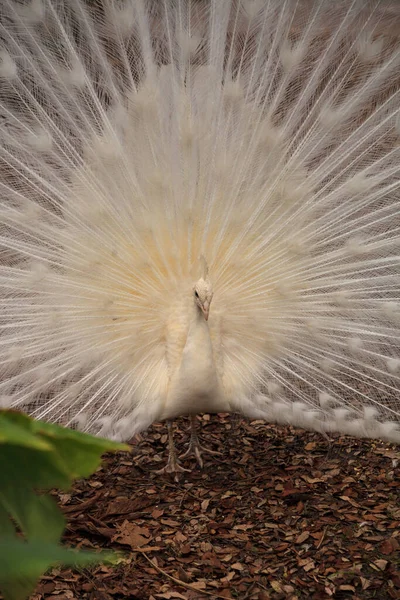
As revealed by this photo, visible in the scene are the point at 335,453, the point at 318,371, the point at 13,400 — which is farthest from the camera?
the point at 335,453

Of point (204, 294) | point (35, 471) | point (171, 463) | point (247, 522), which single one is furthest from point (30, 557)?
point (171, 463)

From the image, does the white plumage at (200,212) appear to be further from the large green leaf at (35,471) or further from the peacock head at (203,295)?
the large green leaf at (35,471)

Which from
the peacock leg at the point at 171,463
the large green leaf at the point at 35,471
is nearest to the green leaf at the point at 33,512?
the large green leaf at the point at 35,471

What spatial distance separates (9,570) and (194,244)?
11.5ft

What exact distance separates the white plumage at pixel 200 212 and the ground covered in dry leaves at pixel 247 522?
490mm

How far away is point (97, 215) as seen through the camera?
3.79 metres

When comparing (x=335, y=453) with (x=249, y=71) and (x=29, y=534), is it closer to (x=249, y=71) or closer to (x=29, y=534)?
(x=249, y=71)

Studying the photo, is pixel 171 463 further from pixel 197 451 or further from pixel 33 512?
pixel 33 512

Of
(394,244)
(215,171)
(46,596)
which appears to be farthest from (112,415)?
(394,244)

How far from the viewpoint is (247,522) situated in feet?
12.3

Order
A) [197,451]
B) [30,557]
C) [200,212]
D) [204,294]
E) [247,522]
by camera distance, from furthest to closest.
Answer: [197,451] < [200,212] < [247,522] < [204,294] < [30,557]

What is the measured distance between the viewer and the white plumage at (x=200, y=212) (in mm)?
3686

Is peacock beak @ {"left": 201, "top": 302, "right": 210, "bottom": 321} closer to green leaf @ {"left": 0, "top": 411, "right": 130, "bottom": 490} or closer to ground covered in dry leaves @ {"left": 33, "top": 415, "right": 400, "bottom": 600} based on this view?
ground covered in dry leaves @ {"left": 33, "top": 415, "right": 400, "bottom": 600}

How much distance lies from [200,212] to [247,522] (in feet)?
5.32
